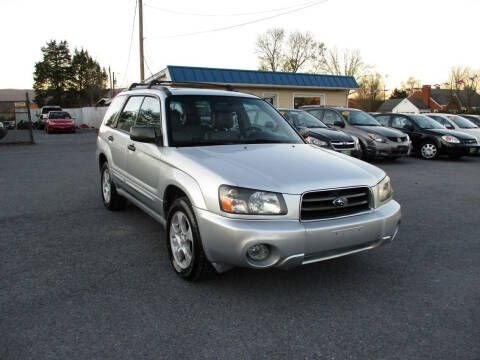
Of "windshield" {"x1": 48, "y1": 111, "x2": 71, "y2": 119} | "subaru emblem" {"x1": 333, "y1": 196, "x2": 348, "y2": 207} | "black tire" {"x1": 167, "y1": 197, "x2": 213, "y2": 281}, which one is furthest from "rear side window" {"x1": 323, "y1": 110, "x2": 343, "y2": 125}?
"windshield" {"x1": 48, "y1": 111, "x2": 71, "y2": 119}

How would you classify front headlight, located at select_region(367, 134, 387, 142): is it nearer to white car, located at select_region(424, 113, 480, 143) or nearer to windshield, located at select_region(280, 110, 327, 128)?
windshield, located at select_region(280, 110, 327, 128)

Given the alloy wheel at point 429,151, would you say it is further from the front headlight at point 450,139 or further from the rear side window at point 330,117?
the rear side window at point 330,117

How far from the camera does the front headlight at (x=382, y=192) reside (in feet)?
10.9

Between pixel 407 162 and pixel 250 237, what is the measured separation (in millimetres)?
10795

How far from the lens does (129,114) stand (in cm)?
506

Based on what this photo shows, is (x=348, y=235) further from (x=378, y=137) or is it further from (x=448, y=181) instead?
(x=378, y=137)

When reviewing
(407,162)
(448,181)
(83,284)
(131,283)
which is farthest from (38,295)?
(407,162)

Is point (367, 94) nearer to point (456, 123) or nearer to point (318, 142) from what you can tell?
point (456, 123)

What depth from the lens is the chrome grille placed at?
300 cm

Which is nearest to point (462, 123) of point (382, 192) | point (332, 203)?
point (382, 192)

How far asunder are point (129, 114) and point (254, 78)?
16.5m

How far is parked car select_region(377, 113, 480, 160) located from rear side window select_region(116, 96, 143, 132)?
1096cm

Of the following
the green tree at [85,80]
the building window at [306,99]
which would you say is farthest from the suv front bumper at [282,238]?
the green tree at [85,80]

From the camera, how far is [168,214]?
360 cm
